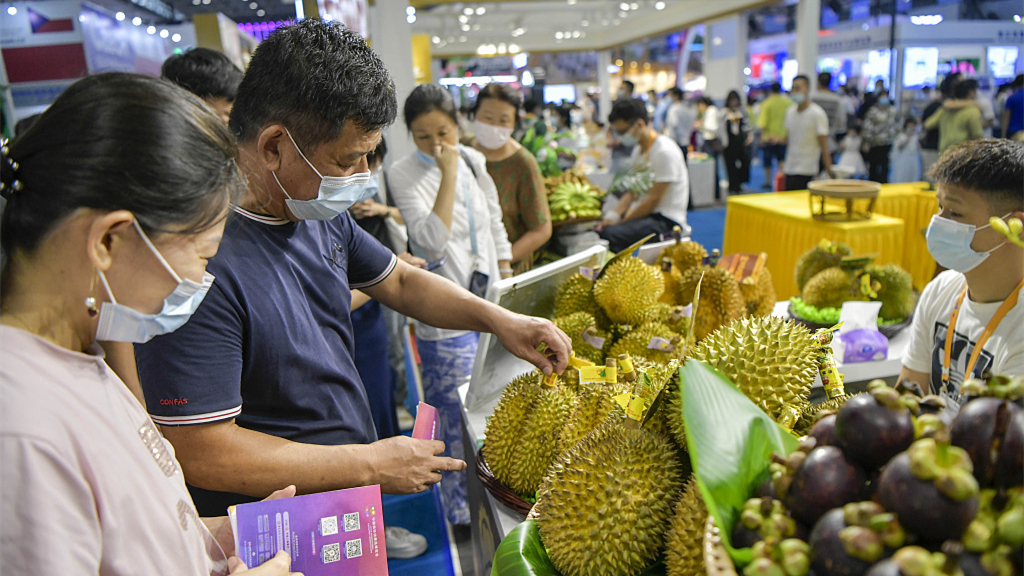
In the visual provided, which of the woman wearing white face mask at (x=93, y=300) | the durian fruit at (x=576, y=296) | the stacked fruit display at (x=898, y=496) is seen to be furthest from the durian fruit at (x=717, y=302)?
the woman wearing white face mask at (x=93, y=300)

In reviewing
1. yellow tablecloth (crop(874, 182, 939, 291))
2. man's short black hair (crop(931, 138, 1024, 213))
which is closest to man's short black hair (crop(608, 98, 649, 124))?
yellow tablecloth (crop(874, 182, 939, 291))

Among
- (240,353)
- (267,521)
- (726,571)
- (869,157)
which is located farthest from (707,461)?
(869,157)

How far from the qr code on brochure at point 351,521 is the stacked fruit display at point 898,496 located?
0.72 metres

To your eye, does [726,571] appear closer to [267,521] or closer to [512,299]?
[267,521]

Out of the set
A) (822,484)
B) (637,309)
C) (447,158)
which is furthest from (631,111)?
(822,484)

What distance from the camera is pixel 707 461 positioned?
0.79m

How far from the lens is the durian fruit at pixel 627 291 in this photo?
2256mm

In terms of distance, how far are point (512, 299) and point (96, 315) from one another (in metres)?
1.32

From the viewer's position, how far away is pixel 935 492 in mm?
623

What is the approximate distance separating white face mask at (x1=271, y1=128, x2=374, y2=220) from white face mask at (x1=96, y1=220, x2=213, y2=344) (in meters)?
0.46

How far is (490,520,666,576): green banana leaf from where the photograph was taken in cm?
114

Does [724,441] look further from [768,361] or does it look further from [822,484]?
[768,361]

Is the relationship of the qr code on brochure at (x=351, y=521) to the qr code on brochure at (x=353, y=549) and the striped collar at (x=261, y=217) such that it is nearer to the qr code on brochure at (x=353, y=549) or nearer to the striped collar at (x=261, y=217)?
the qr code on brochure at (x=353, y=549)

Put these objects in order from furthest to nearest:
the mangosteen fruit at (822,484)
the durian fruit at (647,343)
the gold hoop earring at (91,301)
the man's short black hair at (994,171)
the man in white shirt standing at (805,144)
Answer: the man in white shirt standing at (805,144) → the durian fruit at (647,343) → the man's short black hair at (994,171) → the gold hoop earring at (91,301) → the mangosteen fruit at (822,484)
